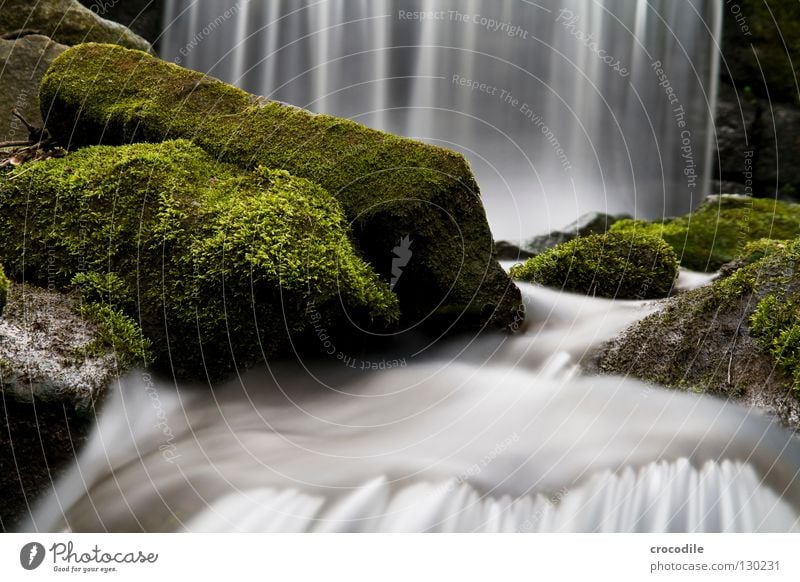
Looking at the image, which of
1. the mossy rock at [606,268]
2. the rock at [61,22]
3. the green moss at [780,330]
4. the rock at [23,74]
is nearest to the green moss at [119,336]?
the rock at [23,74]

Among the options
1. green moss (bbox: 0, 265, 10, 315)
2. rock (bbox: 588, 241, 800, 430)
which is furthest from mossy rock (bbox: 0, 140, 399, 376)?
rock (bbox: 588, 241, 800, 430)

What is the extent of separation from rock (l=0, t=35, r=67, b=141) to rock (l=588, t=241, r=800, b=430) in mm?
3940

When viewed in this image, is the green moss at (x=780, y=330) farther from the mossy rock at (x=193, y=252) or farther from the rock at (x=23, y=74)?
the rock at (x=23, y=74)

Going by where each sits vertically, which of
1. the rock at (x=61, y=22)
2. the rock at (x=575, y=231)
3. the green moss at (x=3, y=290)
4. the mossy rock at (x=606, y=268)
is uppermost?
the rock at (x=61, y=22)

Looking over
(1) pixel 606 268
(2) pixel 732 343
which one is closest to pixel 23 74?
(1) pixel 606 268

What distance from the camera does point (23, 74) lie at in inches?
198

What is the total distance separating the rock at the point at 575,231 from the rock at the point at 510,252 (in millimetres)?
104

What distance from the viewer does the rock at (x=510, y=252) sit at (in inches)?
268

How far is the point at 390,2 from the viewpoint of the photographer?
8.33m

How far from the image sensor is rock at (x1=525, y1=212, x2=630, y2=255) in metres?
7.14
